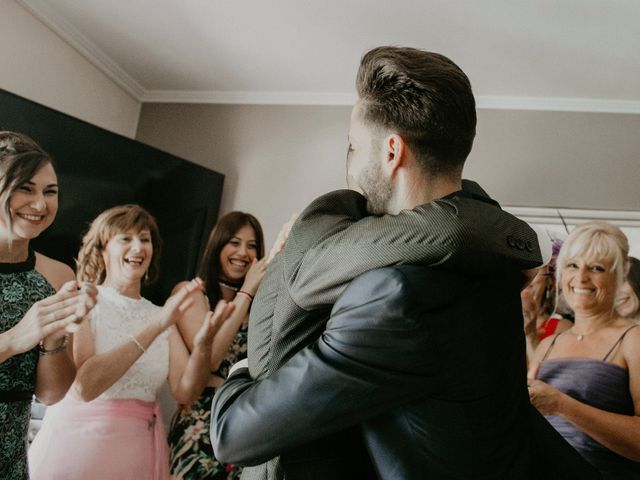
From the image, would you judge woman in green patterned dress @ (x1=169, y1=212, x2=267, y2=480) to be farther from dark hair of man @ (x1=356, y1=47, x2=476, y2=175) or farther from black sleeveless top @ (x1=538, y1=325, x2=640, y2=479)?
dark hair of man @ (x1=356, y1=47, x2=476, y2=175)

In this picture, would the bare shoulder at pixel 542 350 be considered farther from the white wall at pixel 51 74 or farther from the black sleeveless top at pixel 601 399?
the white wall at pixel 51 74

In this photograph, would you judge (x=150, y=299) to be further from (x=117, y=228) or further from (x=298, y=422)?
(x=298, y=422)

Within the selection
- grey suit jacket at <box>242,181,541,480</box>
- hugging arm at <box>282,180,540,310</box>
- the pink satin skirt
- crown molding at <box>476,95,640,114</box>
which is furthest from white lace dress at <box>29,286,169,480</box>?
crown molding at <box>476,95,640,114</box>

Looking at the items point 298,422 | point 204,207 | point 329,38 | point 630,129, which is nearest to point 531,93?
point 630,129

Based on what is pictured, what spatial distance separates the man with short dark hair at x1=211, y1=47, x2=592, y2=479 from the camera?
734 millimetres

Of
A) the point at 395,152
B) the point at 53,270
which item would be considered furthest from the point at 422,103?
the point at 53,270

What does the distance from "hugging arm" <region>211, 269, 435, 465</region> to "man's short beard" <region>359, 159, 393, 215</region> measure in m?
0.21

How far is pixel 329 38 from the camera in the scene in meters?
2.72

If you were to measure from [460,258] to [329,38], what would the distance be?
2.24m

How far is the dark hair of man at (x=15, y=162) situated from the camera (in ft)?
5.49

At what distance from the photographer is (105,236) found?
2277 mm

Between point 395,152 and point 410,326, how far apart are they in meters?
0.31

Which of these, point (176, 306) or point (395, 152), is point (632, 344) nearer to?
point (395, 152)

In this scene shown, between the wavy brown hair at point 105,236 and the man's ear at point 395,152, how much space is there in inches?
64.5
